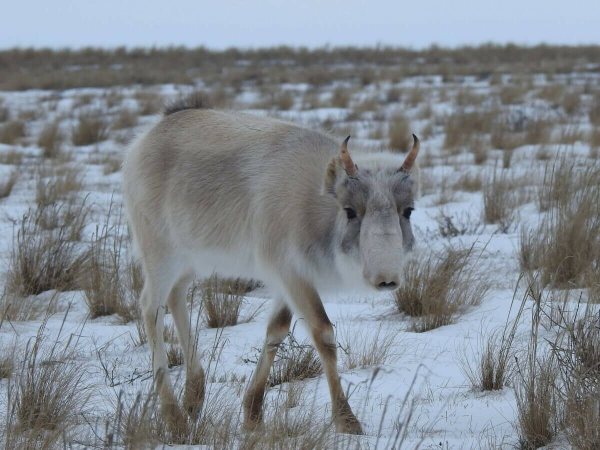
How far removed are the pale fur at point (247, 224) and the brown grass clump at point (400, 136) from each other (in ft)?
27.6

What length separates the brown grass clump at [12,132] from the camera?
14438 millimetres

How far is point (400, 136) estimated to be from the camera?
1325 cm

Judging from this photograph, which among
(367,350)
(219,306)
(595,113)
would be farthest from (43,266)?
(595,113)

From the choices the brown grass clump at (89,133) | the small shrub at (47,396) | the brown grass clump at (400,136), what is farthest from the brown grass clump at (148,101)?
the small shrub at (47,396)

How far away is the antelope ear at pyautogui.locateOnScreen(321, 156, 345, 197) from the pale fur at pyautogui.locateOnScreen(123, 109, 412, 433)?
0.03 metres

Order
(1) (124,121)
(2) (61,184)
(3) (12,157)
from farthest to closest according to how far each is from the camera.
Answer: (1) (124,121) → (3) (12,157) → (2) (61,184)

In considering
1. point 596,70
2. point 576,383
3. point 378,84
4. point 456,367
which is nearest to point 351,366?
point 456,367

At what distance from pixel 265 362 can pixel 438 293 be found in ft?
6.43

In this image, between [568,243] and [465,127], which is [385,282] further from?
[465,127]

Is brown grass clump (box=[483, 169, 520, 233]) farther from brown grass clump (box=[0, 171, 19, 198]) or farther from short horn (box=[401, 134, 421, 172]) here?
brown grass clump (box=[0, 171, 19, 198])

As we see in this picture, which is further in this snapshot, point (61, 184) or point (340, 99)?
point (340, 99)

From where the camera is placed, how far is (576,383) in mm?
3107

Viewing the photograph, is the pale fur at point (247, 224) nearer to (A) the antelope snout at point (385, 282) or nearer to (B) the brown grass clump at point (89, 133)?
(A) the antelope snout at point (385, 282)

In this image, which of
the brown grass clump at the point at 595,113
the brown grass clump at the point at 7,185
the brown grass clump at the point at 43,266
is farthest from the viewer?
the brown grass clump at the point at 595,113
